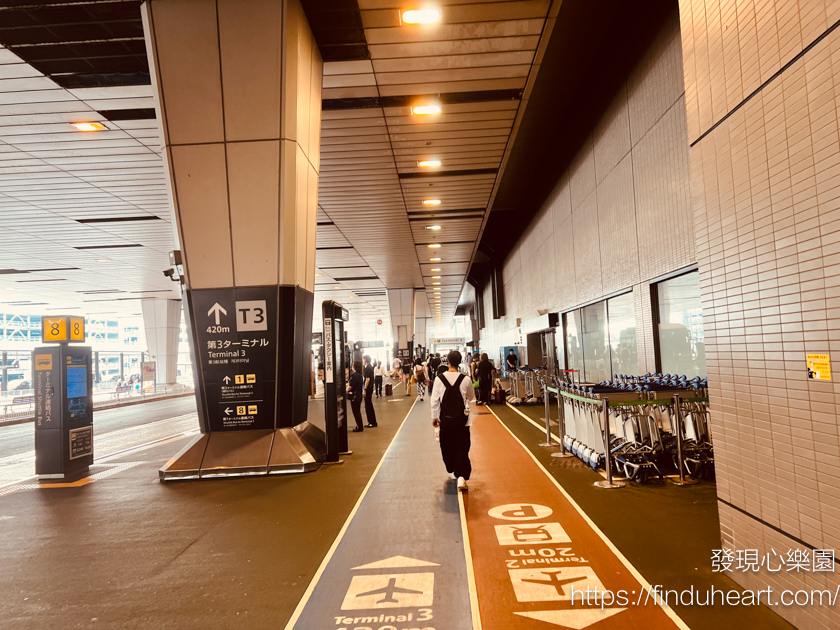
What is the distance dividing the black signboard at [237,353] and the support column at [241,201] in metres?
0.01

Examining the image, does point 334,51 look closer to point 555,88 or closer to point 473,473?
point 473,473

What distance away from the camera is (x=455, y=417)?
6.10 m

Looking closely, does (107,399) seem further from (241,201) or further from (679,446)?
(679,446)

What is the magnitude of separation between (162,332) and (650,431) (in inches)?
1279

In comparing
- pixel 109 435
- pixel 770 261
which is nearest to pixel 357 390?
pixel 109 435

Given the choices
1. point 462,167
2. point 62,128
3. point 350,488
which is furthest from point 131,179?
point 350,488

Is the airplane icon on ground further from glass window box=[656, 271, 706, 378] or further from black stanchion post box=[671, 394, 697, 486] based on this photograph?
glass window box=[656, 271, 706, 378]

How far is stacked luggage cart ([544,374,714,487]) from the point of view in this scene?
19.7 ft

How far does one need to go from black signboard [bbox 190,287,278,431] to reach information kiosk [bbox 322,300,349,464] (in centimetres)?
99

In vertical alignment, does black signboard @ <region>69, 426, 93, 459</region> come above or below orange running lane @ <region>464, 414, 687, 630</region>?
above

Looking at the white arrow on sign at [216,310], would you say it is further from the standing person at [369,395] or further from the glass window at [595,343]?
the glass window at [595,343]

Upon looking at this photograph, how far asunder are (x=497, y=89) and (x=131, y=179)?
27.3 feet

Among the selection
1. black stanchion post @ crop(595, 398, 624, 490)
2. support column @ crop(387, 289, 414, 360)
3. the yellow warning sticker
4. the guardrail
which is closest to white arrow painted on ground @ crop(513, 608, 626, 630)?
the yellow warning sticker

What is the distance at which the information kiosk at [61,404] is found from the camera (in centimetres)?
765
